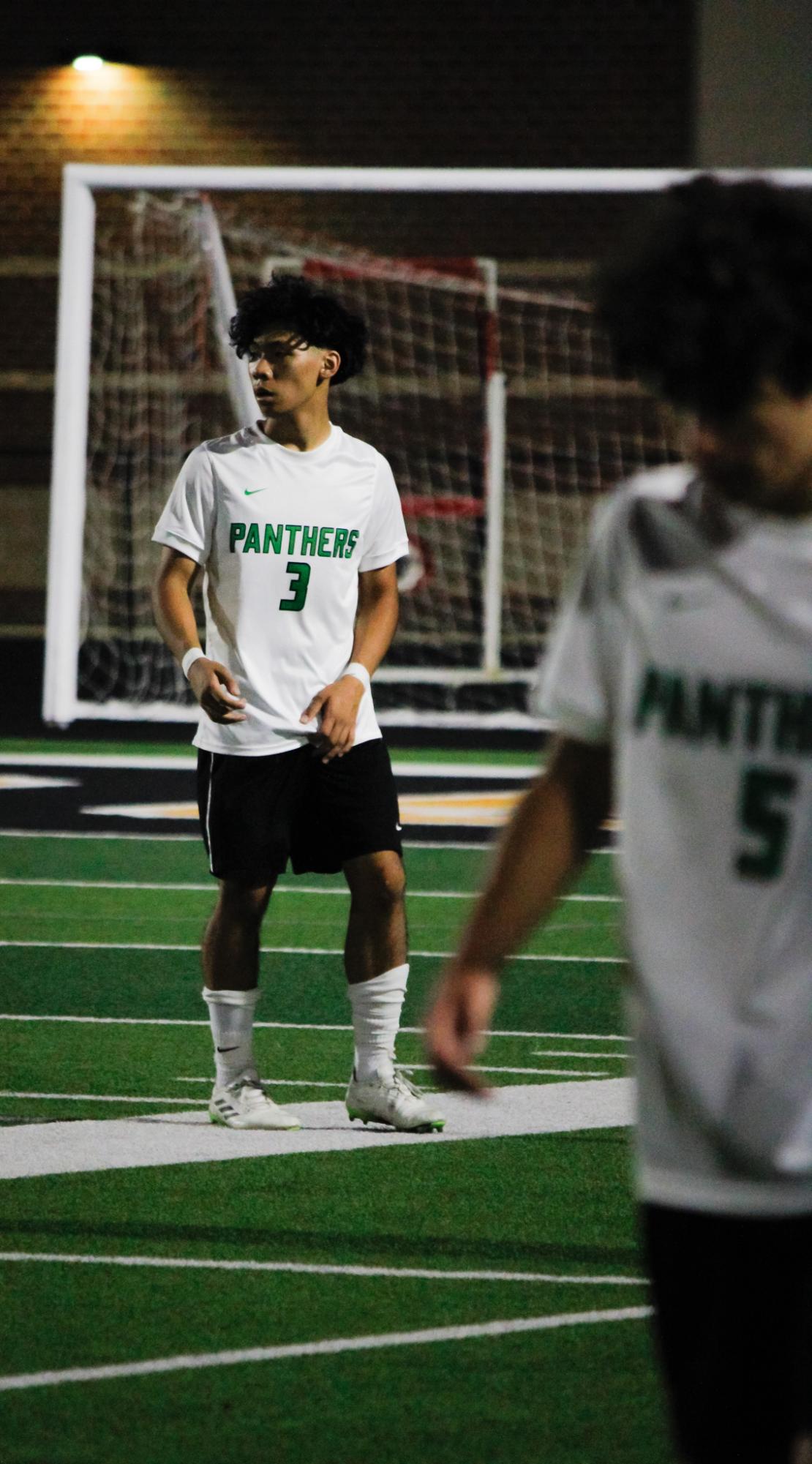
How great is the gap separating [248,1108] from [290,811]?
2.59 ft

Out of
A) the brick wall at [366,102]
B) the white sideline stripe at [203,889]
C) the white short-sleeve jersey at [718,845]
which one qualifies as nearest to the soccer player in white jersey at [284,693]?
the white short-sleeve jersey at [718,845]

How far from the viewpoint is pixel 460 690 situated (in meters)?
20.8

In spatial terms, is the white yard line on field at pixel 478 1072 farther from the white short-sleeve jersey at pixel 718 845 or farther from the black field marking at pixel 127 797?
the black field marking at pixel 127 797

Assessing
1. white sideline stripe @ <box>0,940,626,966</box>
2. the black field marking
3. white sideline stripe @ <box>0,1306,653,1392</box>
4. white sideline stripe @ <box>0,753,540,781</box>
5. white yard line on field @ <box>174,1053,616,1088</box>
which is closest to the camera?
white sideline stripe @ <box>0,1306,653,1392</box>

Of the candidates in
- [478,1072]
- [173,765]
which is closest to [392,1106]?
[478,1072]

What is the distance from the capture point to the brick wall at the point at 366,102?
2308cm

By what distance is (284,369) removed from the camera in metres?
5.81

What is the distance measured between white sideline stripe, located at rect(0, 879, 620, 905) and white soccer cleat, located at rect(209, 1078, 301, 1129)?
180 inches

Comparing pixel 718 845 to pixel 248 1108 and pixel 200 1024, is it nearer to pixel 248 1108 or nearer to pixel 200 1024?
pixel 248 1108

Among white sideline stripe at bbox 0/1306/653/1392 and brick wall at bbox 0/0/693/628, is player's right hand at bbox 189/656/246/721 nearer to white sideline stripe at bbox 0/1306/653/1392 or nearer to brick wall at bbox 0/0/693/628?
white sideline stripe at bbox 0/1306/653/1392

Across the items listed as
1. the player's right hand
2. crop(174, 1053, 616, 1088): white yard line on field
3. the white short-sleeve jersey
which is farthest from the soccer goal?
the white short-sleeve jersey

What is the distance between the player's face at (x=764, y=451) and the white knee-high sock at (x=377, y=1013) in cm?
373

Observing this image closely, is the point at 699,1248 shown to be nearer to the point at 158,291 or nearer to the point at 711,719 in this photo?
the point at 711,719

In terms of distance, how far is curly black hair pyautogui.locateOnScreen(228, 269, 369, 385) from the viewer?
19.1 feet
